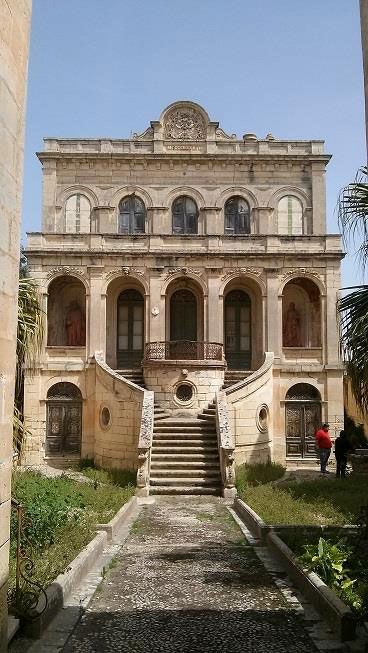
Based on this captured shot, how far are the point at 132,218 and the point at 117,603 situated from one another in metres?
22.0

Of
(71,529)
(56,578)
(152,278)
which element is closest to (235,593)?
(56,578)

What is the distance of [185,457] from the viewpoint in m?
18.3

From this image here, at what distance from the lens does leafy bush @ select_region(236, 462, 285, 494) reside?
1796cm

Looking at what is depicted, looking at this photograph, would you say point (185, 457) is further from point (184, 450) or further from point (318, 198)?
point (318, 198)

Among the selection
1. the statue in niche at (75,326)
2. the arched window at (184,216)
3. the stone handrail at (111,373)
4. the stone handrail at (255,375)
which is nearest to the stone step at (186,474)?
the stone handrail at (111,373)

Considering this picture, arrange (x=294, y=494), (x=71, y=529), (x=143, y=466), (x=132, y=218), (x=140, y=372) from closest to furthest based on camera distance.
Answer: (x=71, y=529), (x=294, y=494), (x=143, y=466), (x=140, y=372), (x=132, y=218)

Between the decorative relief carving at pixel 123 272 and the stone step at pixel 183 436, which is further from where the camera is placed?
the decorative relief carving at pixel 123 272

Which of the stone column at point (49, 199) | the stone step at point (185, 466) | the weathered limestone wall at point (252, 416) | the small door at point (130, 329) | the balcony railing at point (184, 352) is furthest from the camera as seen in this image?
the stone column at point (49, 199)

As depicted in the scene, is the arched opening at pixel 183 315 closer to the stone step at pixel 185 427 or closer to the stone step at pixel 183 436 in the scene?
the stone step at pixel 185 427

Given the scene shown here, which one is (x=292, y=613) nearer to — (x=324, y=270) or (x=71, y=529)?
(x=71, y=529)

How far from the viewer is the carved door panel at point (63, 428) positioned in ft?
81.9

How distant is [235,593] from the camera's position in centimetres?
841

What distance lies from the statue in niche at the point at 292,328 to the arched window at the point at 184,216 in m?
5.63

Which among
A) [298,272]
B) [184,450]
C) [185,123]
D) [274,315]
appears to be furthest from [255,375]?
[185,123]
